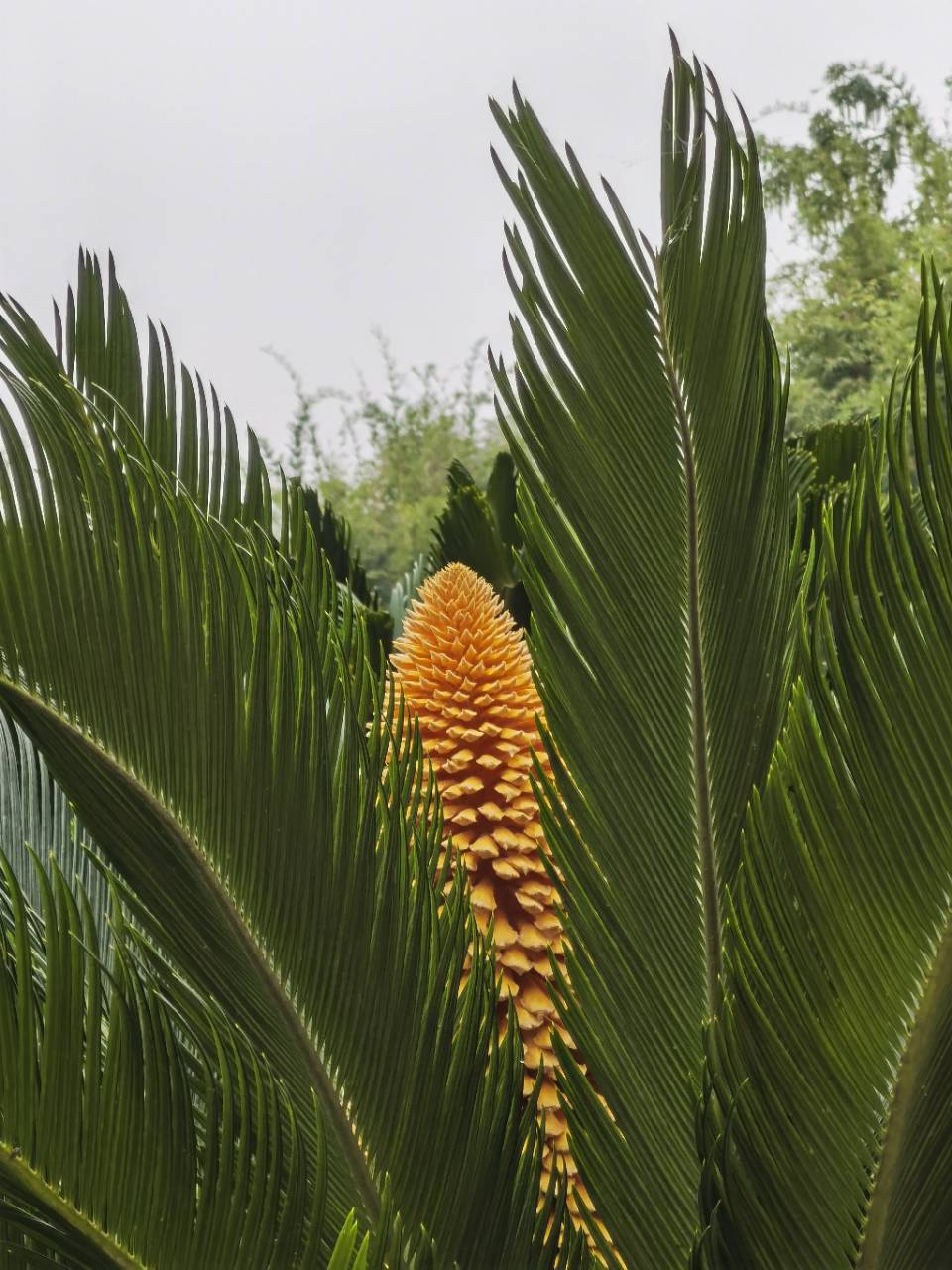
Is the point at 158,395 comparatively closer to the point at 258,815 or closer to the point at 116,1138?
the point at 258,815

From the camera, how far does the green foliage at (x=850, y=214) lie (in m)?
13.7

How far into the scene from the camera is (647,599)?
112 centimetres

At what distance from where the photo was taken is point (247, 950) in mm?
953

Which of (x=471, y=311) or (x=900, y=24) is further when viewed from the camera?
(x=471, y=311)

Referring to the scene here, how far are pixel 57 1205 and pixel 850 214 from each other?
15.8 meters

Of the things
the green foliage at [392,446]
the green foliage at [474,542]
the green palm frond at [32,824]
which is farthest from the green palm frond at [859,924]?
the green foliage at [392,446]

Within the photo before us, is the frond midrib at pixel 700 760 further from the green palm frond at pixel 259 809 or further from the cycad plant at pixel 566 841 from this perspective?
the green palm frond at pixel 259 809

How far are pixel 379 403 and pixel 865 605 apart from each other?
14545mm

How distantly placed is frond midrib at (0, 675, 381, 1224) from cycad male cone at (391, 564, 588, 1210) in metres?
0.29

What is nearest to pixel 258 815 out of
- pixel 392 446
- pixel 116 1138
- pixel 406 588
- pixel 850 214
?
pixel 116 1138

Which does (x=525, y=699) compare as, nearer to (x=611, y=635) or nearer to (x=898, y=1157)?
(x=611, y=635)

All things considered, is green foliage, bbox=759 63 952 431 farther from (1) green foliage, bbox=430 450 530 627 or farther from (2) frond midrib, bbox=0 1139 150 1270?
(2) frond midrib, bbox=0 1139 150 1270

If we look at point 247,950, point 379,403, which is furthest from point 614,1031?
point 379,403

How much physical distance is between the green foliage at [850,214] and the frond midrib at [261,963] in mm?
13186
